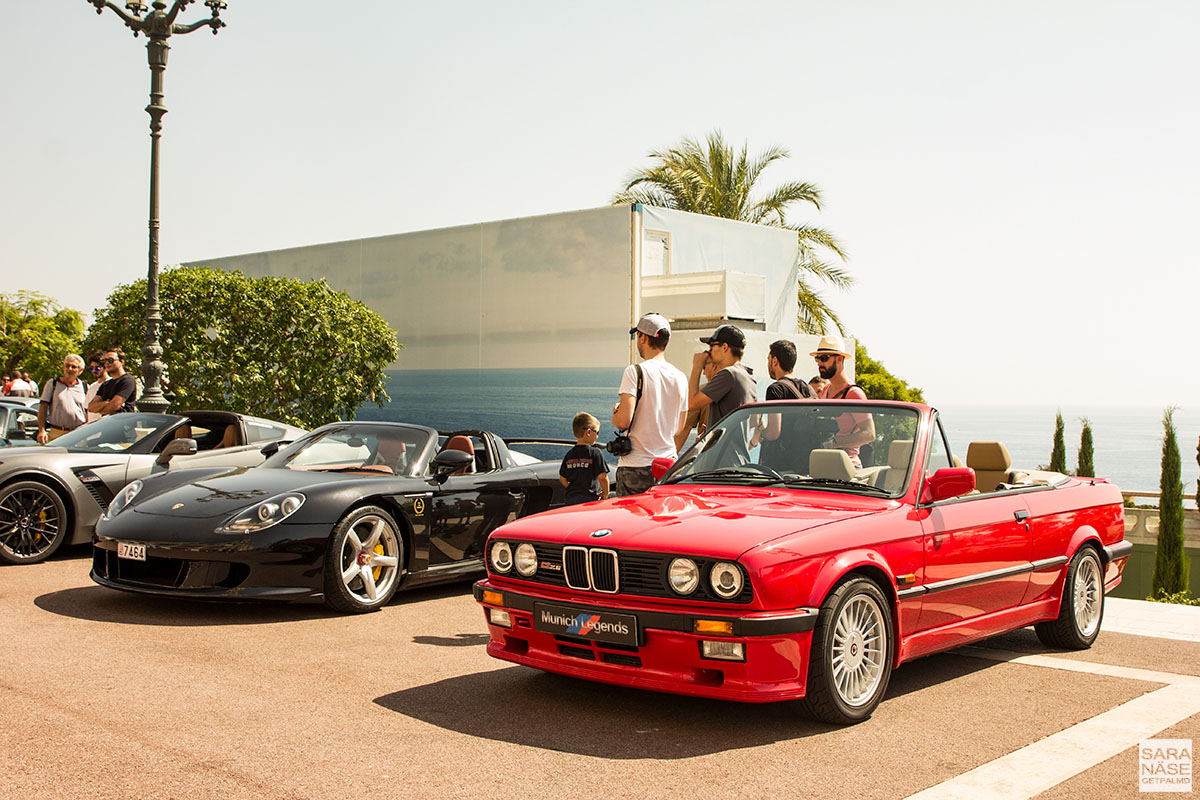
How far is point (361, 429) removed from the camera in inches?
336

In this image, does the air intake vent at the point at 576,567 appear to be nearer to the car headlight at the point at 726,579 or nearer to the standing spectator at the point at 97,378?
the car headlight at the point at 726,579

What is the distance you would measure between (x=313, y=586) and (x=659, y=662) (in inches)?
127

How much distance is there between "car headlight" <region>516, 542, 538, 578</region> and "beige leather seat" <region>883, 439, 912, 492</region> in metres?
1.77

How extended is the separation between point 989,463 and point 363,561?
3.98 m

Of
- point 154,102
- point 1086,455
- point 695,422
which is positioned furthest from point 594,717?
point 1086,455

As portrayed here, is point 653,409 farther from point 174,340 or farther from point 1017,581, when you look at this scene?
point 174,340

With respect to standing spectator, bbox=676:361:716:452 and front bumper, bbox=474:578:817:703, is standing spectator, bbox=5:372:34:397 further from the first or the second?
front bumper, bbox=474:578:817:703

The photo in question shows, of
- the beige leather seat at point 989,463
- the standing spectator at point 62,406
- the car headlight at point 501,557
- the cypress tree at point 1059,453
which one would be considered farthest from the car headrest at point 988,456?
the cypress tree at point 1059,453

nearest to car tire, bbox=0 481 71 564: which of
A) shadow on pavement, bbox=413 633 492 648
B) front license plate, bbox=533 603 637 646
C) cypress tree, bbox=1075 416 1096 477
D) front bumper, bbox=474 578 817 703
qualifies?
shadow on pavement, bbox=413 633 492 648

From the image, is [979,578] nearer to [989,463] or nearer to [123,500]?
[989,463]

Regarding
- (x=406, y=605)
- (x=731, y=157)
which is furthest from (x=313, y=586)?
(x=731, y=157)

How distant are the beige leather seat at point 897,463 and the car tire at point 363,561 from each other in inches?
138

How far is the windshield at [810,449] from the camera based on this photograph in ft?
18.1

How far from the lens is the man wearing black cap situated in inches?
287
